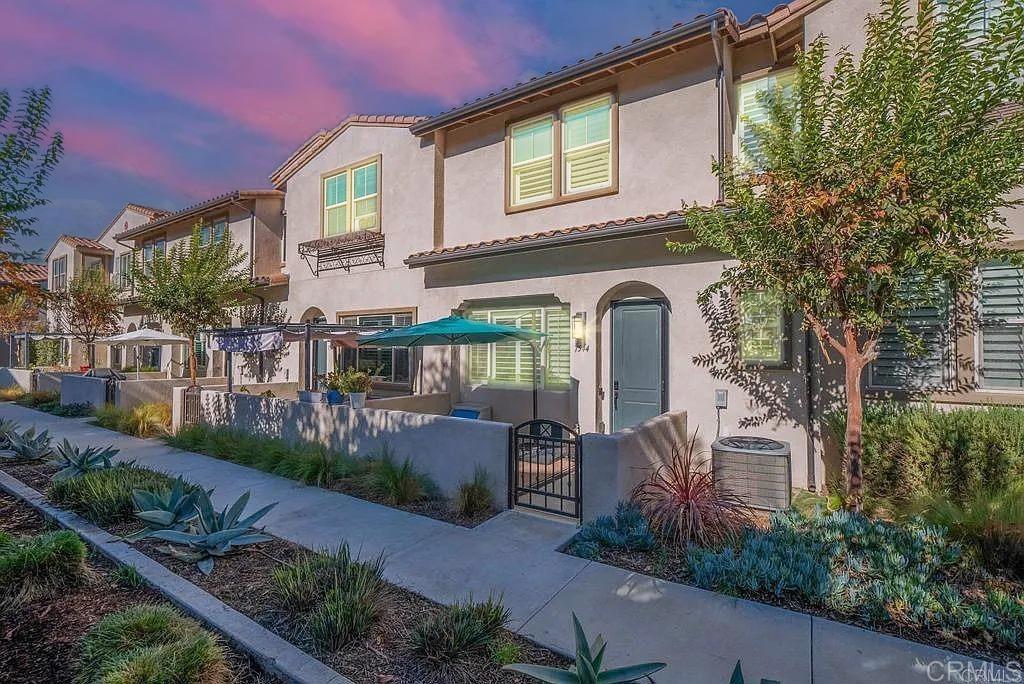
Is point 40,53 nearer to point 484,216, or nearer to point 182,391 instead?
point 182,391

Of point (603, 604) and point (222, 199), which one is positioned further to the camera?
point (222, 199)

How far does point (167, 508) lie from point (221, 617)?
7.69 ft

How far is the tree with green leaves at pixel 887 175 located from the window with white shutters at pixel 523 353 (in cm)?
497

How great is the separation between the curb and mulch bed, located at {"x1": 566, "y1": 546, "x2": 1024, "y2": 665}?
9.94 ft

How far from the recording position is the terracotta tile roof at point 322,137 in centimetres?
1340

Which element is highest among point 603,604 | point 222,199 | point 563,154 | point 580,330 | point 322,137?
point 322,137

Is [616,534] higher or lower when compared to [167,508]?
lower

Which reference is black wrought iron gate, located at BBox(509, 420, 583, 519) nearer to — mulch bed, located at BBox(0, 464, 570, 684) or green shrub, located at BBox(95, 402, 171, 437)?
mulch bed, located at BBox(0, 464, 570, 684)

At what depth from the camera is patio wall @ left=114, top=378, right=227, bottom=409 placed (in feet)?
47.3

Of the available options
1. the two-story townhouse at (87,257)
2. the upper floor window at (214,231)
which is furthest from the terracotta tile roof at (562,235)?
the two-story townhouse at (87,257)

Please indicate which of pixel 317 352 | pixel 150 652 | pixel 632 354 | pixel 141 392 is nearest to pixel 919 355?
pixel 632 354

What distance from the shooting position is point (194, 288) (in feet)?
50.7

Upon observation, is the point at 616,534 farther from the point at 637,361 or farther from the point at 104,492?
the point at 104,492

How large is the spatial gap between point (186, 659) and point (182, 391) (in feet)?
35.9
